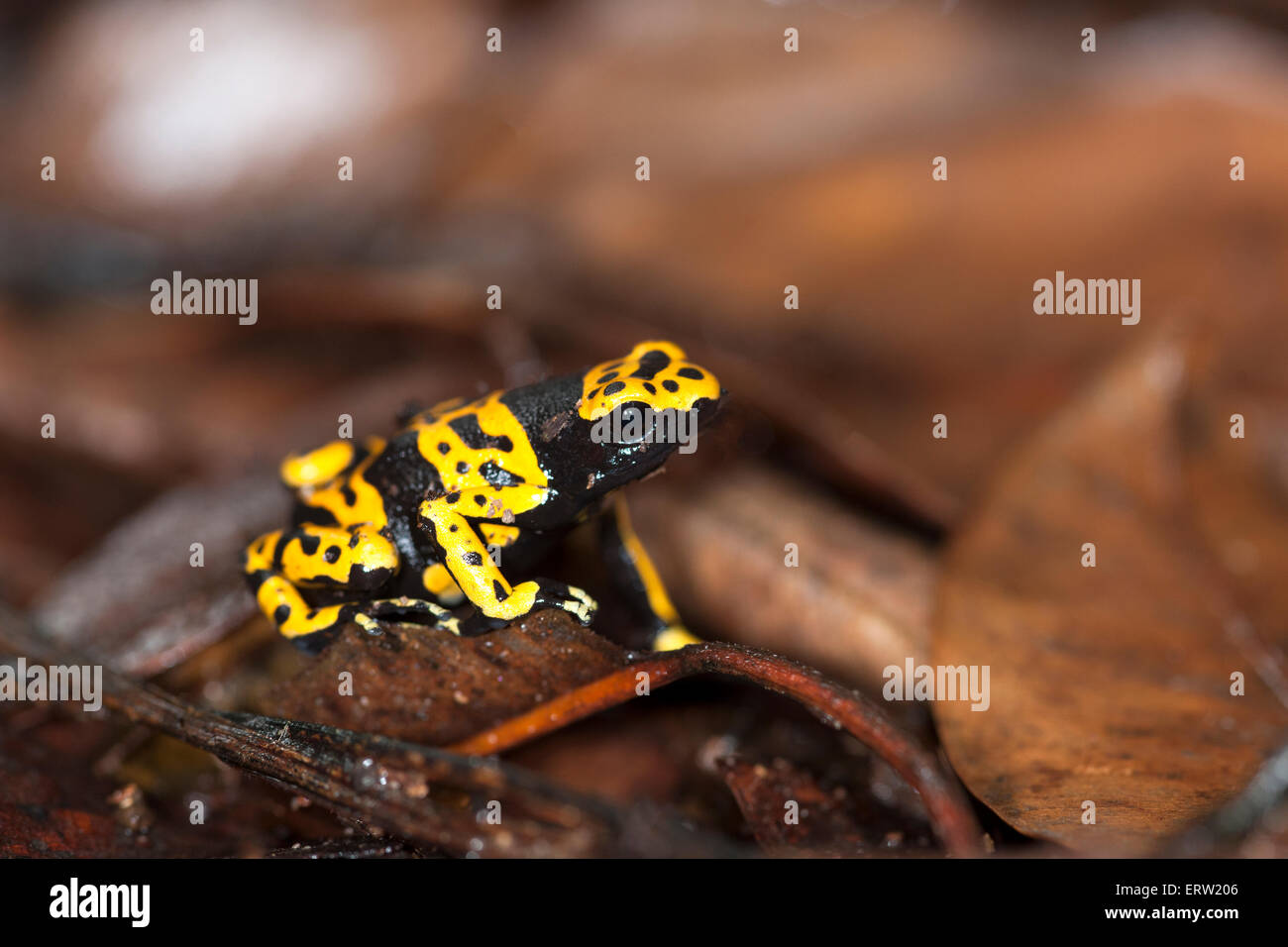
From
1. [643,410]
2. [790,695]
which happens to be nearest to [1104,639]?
[790,695]

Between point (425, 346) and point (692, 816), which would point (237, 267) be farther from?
point (692, 816)

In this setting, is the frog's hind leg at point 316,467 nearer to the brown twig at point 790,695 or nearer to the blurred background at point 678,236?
the blurred background at point 678,236

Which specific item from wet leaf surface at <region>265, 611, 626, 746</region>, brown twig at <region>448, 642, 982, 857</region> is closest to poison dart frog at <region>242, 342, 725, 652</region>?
wet leaf surface at <region>265, 611, 626, 746</region>

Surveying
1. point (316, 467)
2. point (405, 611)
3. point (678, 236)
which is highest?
point (678, 236)

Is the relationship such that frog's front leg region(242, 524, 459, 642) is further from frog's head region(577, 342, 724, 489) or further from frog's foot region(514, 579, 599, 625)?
frog's head region(577, 342, 724, 489)

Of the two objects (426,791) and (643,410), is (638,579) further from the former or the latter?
(426,791)

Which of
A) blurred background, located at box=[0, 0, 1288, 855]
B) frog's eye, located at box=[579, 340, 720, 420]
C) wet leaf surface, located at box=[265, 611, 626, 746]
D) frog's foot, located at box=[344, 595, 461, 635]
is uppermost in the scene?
blurred background, located at box=[0, 0, 1288, 855]
